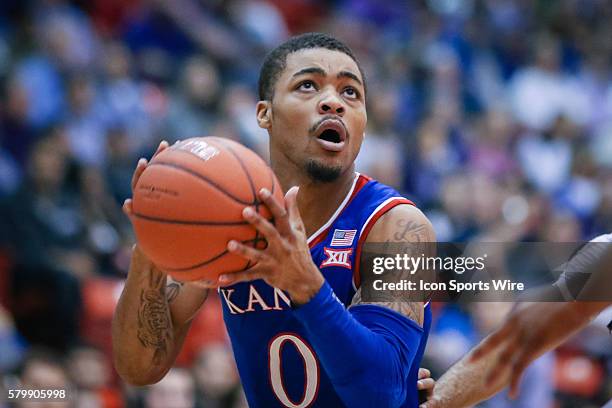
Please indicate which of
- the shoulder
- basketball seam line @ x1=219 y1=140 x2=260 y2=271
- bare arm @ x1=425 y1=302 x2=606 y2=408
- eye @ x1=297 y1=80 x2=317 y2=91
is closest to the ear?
eye @ x1=297 y1=80 x2=317 y2=91

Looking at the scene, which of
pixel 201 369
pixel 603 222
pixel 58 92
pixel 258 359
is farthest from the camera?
pixel 603 222

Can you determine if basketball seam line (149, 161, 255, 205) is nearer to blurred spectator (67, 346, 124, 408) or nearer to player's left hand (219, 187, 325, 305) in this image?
player's left hand (219, 187, 325, 305)

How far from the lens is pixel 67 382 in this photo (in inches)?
255

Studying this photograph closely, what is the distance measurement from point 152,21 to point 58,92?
238cm

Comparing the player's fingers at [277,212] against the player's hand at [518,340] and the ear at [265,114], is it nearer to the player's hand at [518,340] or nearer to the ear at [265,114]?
the player's hand at [518,340]

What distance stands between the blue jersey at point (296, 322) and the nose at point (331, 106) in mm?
379

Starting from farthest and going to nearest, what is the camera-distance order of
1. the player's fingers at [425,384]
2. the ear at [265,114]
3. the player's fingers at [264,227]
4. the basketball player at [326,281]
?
1. the ear at [265,114]
2. the player's fingers at [425,384]
3. the basketball player at [326,281]
4. the player's fingers at [264,227]

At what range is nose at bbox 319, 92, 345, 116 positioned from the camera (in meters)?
4.16

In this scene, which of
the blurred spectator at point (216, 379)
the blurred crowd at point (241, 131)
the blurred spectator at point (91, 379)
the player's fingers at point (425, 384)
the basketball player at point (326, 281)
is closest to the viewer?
the basketball player at point (326, 281)

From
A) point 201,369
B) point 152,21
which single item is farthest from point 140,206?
point 152,21

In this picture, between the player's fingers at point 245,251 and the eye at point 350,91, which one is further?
the eye at point 350,91

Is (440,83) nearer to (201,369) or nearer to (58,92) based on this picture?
(58,92)

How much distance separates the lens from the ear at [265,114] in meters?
4.48

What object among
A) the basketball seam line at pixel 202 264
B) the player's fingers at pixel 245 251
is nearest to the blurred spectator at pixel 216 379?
the basketball seam line at pixel 202 264
